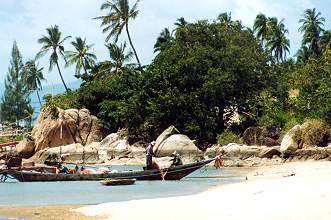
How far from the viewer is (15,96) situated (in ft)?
283

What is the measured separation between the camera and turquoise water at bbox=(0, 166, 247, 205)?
62.1 ft

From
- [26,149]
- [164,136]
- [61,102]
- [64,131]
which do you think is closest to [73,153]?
[64,131]

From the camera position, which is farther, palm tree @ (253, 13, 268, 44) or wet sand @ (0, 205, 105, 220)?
palm tree @ (253, 13, 268, 44)


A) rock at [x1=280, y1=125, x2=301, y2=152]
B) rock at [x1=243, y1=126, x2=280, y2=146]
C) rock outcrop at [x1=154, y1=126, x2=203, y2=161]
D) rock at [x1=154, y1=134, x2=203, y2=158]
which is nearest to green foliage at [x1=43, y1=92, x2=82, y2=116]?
rock outcrop at [x1=154, y1=126, x2=203, y2=161]

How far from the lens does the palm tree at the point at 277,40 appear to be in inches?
3000

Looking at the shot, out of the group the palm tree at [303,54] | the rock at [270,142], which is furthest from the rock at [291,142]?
the palm tree at [303,54]

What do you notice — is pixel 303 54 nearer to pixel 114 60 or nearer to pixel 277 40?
pixel 277 40

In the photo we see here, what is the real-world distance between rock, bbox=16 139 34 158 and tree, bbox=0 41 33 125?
32.8 meters

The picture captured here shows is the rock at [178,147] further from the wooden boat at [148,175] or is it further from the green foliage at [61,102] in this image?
the green foliage at [61,102]

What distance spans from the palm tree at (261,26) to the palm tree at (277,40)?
0.91 meters

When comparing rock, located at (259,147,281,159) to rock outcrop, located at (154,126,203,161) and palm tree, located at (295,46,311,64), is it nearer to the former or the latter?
rock outcrop, located at (154,126,203,161)

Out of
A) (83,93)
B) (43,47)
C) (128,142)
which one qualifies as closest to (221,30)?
(128,142)

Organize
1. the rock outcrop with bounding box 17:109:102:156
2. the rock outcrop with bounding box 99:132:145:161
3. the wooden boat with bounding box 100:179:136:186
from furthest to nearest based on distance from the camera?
→ the rock outcrop with bounding box 17:109:102:156 < the rock outcrop with bounding box 99:132:145:161 < the wooden boat with bounding box 100:179:136:186

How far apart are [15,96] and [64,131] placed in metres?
37.5
